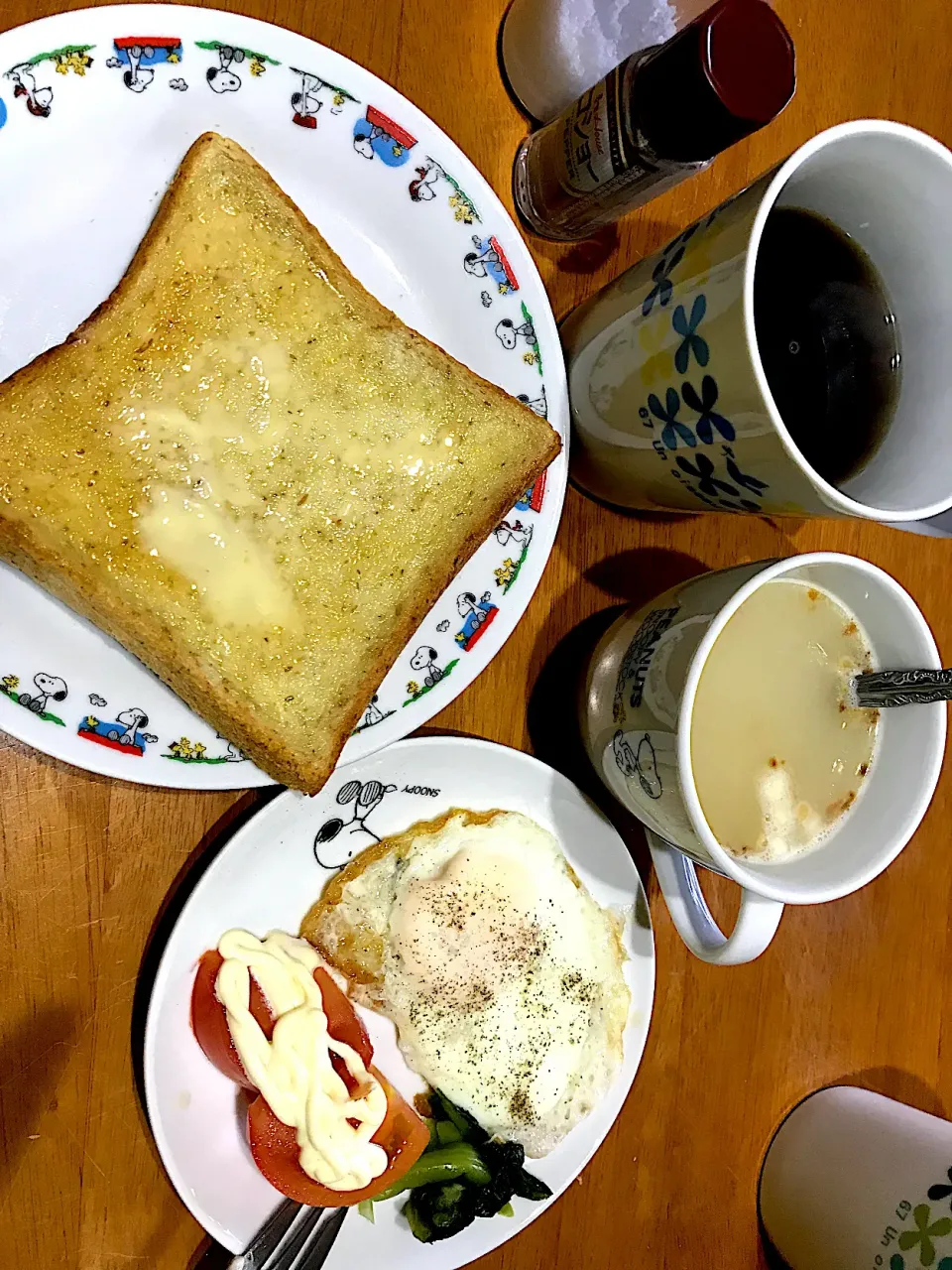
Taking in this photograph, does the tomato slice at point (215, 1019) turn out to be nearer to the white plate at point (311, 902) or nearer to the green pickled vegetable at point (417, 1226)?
the white plate at point (311, 902)

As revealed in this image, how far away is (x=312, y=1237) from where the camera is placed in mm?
989

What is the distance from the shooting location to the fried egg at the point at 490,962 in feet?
3.46

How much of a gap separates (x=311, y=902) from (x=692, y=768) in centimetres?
44

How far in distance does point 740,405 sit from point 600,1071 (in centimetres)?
79

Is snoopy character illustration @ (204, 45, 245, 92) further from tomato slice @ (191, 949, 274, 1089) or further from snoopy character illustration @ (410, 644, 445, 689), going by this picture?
tomato slice @ (191, 949, 274, 1089)

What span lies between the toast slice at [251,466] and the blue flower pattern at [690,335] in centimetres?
20

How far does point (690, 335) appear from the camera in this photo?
77 cm

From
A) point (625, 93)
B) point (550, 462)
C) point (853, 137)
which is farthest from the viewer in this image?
point (550, 462)

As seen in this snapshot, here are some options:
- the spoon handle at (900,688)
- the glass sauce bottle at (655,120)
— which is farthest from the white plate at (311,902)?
the glass sauce bottle at (655,120)

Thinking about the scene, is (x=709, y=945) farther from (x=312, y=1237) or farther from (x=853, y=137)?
(x=853, y=137)

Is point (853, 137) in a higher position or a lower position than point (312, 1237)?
higher

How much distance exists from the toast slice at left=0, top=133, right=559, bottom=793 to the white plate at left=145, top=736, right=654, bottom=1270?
124 millimetres

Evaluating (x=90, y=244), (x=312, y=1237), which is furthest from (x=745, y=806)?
(x=90, y=244)

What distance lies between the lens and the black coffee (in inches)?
32.5
